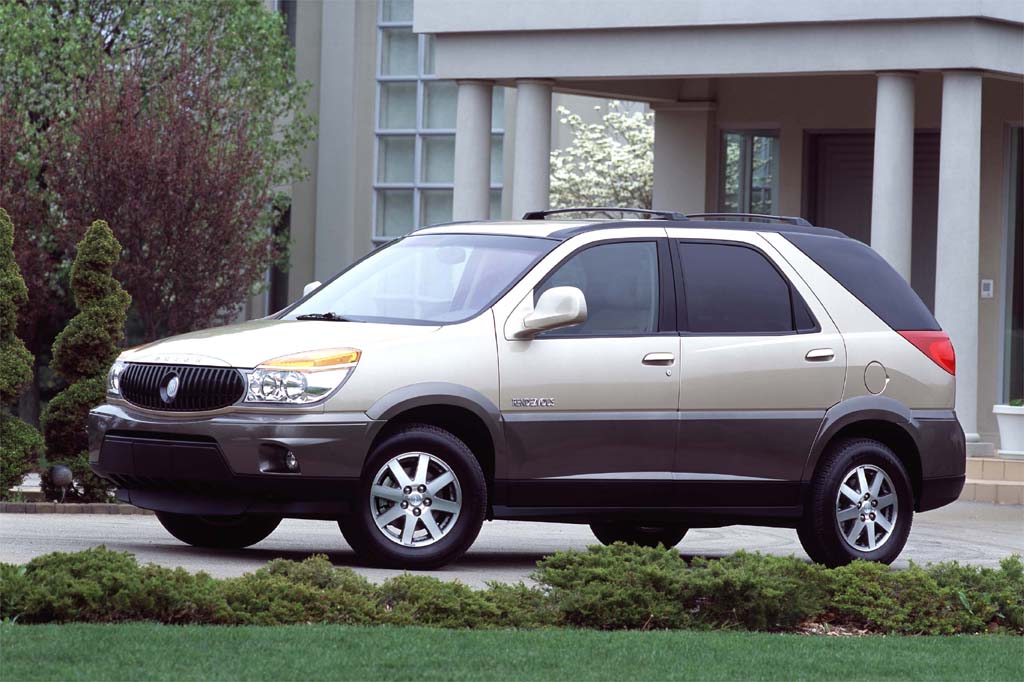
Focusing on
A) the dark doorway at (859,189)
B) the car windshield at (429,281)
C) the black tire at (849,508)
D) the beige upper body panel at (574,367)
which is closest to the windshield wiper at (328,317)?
the car windshield at (429,281)

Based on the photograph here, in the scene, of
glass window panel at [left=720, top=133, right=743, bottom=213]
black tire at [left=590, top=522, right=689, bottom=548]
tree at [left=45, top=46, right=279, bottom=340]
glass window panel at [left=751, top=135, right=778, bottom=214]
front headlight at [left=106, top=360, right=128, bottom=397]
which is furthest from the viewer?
glass window panel at [left=720, top=133, right=743, bottom=213]

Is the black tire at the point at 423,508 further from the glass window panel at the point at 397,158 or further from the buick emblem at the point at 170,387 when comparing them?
the glass window panel at the point at 397,158

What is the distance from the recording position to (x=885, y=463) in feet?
37.1

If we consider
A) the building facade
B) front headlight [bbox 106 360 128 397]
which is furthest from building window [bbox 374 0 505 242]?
front headlight [bbox 106 360 128 397]

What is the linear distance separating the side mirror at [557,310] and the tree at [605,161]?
3027 cm

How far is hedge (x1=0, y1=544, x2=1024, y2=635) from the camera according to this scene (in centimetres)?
772

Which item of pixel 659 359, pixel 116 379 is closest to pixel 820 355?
pixel 659 359

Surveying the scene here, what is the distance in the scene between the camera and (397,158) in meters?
31.7

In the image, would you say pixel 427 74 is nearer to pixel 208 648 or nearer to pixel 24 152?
pixel 24 152

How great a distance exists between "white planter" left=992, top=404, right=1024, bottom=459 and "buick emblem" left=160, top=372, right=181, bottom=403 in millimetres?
11330

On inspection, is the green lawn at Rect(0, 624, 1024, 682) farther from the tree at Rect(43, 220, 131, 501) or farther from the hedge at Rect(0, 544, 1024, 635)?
the tree at Rect(43, 220, 131, 501)

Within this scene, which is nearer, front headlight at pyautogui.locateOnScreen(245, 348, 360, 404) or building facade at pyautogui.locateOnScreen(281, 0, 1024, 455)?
front headlight at pyautogui.locateOnScreen(245, 348, 360, 404)

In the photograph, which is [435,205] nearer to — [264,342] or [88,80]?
[88,80]

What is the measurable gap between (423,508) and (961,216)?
35.7 ft
